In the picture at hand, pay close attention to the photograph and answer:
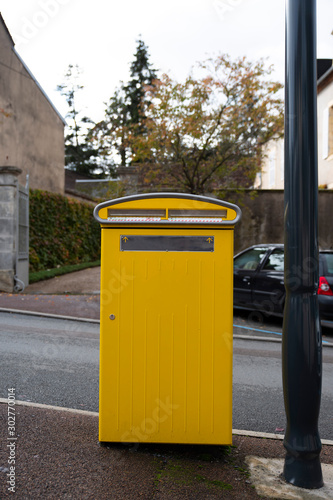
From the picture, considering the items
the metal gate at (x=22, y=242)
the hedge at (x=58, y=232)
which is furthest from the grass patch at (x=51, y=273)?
the metal gate at (x=22, y=242)

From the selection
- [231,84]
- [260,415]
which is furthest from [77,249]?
[260,415]

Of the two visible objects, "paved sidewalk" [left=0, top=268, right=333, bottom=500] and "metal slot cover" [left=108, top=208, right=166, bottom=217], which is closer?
"paved sidewalk" [left=0, top=268, right=333, bottom=500]

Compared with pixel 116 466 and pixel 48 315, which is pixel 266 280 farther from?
pixel 116 466

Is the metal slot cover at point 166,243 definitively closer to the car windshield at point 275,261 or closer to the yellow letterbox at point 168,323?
the yellow letterbox at point 168,323

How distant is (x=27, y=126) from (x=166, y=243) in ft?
71.7

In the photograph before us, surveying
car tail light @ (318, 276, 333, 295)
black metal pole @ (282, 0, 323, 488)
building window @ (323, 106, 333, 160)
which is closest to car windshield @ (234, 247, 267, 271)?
car tail light @ (318, 276, 333, 295)

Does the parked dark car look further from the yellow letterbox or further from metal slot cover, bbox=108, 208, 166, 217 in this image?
metal slot cover, bbox=108, 208, 166, 217

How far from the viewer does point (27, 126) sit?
23438 mm

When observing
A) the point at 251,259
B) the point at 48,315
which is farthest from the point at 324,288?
the point at 48,315

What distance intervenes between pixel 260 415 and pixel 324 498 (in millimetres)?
1941

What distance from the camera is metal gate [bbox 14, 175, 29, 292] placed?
44.5 ft

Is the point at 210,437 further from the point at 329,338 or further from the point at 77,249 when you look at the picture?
Answer: the point at 77,249

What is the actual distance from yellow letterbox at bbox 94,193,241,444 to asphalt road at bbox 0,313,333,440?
133cm

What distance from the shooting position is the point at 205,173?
54.3 ft
